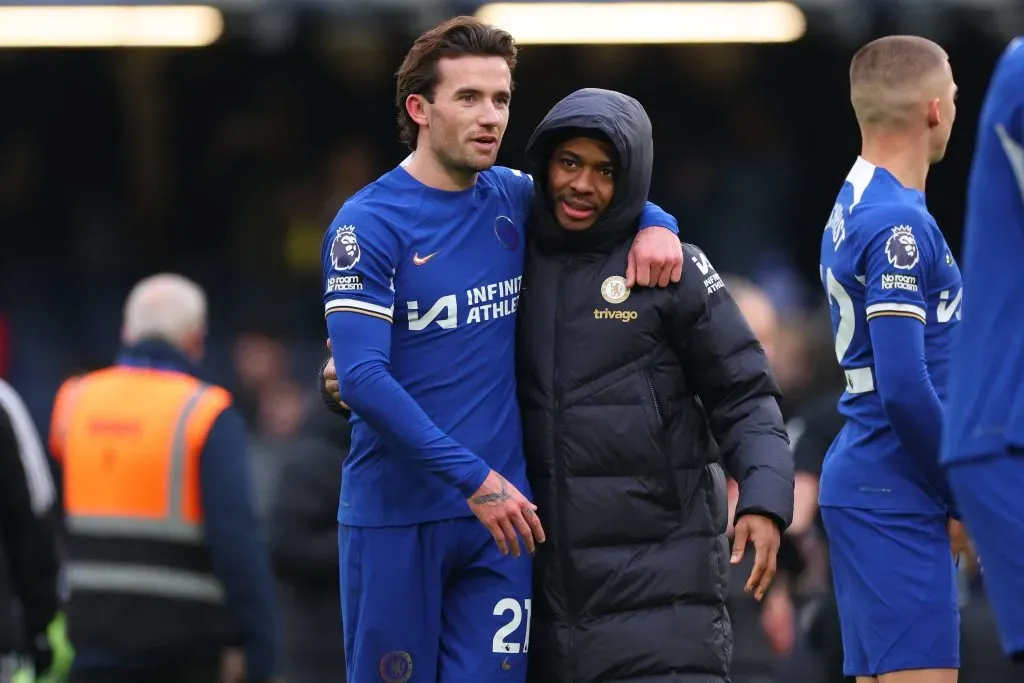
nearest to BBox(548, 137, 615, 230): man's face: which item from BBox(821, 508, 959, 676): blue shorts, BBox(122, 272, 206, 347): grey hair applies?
BBox(821, 508, 959, 676): blue shorts

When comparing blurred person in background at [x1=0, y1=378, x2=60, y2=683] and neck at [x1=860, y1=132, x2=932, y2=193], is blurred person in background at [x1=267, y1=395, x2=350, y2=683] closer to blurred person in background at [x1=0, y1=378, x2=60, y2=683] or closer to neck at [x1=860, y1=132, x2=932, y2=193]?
blurred person in background at [x1=0, y1=378, x2=60, y2=683]

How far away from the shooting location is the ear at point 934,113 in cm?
525

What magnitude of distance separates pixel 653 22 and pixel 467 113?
8.13 metres

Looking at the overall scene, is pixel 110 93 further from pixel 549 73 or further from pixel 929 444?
pixel 929 444

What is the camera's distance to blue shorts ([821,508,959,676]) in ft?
16.7

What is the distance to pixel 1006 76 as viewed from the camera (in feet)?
11.7

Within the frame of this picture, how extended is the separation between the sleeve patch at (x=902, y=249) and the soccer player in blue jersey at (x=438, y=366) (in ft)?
1.84

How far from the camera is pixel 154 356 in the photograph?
6.55 metres

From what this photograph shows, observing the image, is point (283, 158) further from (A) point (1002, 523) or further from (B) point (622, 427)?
(A) point (1002, 523)

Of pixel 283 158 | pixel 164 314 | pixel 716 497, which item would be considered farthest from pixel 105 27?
pixel 716 497

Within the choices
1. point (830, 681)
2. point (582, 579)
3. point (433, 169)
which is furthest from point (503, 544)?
point (830, 681)

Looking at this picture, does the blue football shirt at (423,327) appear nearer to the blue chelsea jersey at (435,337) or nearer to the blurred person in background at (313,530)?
the blue chelsea jersey at (435,337)

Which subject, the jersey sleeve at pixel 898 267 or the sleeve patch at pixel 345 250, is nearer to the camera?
the sleeve patch at pixel 345 250

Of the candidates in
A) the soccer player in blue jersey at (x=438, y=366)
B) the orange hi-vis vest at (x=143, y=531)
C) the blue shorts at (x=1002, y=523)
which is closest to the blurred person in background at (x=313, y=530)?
the orange hi-vis vest at (x=143, y=531)
